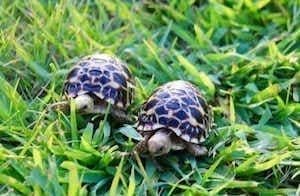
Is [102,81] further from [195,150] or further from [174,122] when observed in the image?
[195,150]

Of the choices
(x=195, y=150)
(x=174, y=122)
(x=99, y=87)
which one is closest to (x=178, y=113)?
(x=174, y=122)

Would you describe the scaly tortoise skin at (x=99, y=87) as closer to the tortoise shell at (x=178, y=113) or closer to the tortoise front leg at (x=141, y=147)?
the tortoise shell at (x=178, y=113)

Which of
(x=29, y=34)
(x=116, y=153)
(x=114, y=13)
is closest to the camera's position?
(x=116, y=153)

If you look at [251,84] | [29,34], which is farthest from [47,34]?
[251,84]

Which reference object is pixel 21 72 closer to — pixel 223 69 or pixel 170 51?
pixel 170 51

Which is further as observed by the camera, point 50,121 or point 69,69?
point 69,69

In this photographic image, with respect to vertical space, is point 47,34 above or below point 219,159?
above

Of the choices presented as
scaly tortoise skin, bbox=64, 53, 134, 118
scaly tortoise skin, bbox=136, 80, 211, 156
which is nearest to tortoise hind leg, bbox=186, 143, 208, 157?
scaly tortoise skin, bbox=136, 80, 211, 156
